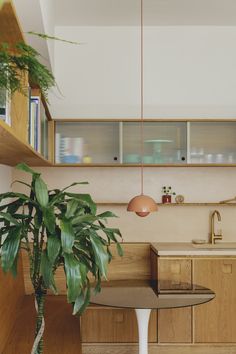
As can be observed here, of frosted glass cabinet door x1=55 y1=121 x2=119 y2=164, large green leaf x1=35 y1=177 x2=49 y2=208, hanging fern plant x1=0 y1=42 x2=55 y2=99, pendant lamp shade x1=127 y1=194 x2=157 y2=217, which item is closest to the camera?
hanging fern plant x1=0 y1=42 x2=55 y2=99

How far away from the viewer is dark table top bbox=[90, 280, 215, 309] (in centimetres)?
300

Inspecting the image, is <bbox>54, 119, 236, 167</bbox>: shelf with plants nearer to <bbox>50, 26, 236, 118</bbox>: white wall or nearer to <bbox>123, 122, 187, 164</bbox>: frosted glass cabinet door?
<bbox>123, 122, 187, 164</bbox>: frosted glass cabinet door

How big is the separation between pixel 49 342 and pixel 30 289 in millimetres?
1457

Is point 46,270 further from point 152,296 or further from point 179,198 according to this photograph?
point 179,198

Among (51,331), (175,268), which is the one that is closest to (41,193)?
(51,331)

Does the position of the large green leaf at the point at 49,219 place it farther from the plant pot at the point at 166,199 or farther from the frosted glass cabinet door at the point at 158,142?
the plant pot at the point at 166,199

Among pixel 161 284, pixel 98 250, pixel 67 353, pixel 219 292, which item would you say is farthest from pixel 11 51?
pixel 219 292

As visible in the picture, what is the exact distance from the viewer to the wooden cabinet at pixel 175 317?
3.92 m

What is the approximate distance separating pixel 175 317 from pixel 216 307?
35 centimetres

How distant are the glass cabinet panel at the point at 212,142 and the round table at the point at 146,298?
1276 millimetres

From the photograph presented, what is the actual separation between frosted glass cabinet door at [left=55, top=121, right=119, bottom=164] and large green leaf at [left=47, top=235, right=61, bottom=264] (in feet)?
8.38

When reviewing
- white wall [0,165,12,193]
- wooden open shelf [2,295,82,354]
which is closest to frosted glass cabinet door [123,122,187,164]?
white wall [0,165,12,193]

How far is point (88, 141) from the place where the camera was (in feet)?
14.4

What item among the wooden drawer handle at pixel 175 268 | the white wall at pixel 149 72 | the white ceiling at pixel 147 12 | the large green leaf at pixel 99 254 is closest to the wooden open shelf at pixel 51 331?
the wooden drawer handle at pixel 175 268
